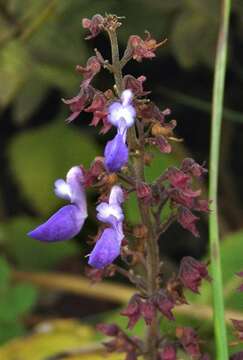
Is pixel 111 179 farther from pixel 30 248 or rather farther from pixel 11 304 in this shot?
pixel 30 248

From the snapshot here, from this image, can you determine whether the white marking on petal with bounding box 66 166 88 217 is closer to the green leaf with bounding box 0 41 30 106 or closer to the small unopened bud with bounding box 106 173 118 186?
the small unopened bud with bounding box 106 173 118 186

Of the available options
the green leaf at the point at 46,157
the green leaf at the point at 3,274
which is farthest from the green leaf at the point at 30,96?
the green leaf at the point at 3,274

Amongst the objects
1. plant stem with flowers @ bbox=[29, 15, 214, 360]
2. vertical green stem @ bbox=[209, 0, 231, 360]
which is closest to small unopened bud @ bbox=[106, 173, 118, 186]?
plant stem with flowers @ bbox=[29, 15, 214, 360]

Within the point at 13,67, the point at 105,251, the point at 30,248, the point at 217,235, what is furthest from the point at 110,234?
the point at 30,248

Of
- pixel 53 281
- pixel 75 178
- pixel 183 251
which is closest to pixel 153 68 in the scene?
pixel 183 251

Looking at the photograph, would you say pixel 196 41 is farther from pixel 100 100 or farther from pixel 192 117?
pixel 100 100

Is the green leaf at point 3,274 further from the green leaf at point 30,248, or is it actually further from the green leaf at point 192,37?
the green leaf at point 192,37
